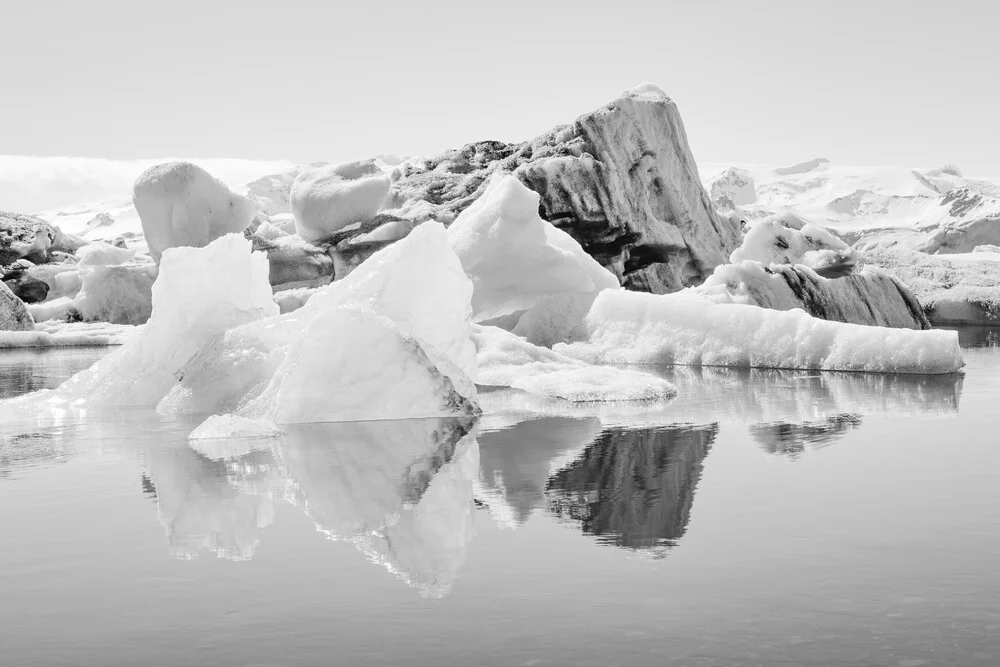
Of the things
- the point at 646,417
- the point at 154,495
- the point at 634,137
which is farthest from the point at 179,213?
the point at 154,495

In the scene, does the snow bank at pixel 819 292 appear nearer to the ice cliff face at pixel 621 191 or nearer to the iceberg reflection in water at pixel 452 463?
the iceberg reflection in water at pixel 452 463

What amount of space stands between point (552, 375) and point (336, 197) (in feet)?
41.9

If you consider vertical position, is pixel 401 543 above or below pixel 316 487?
above

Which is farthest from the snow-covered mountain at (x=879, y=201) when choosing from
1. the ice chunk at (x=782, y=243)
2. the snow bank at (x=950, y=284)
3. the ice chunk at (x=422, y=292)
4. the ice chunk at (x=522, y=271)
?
the ice chunk at (x=422, y=292)

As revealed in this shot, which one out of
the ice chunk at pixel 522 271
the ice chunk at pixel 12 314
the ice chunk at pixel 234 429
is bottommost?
the ice chunk at pixel 12 314

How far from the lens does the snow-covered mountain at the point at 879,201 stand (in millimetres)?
35219

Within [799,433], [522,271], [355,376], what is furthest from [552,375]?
[522,271]

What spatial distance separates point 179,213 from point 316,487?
62.4 ft

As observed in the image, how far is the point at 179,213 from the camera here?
22.1 meters

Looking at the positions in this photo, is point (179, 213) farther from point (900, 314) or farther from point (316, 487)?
point (316, 487)

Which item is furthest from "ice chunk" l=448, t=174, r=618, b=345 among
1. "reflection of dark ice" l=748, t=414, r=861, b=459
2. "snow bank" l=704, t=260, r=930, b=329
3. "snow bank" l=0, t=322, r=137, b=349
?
"snow bank" l=0, t=322, r=137, b=349

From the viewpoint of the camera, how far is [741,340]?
9.96 meters

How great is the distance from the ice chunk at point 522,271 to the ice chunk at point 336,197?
767 cm

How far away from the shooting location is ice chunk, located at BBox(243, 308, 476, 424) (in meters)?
6.00
